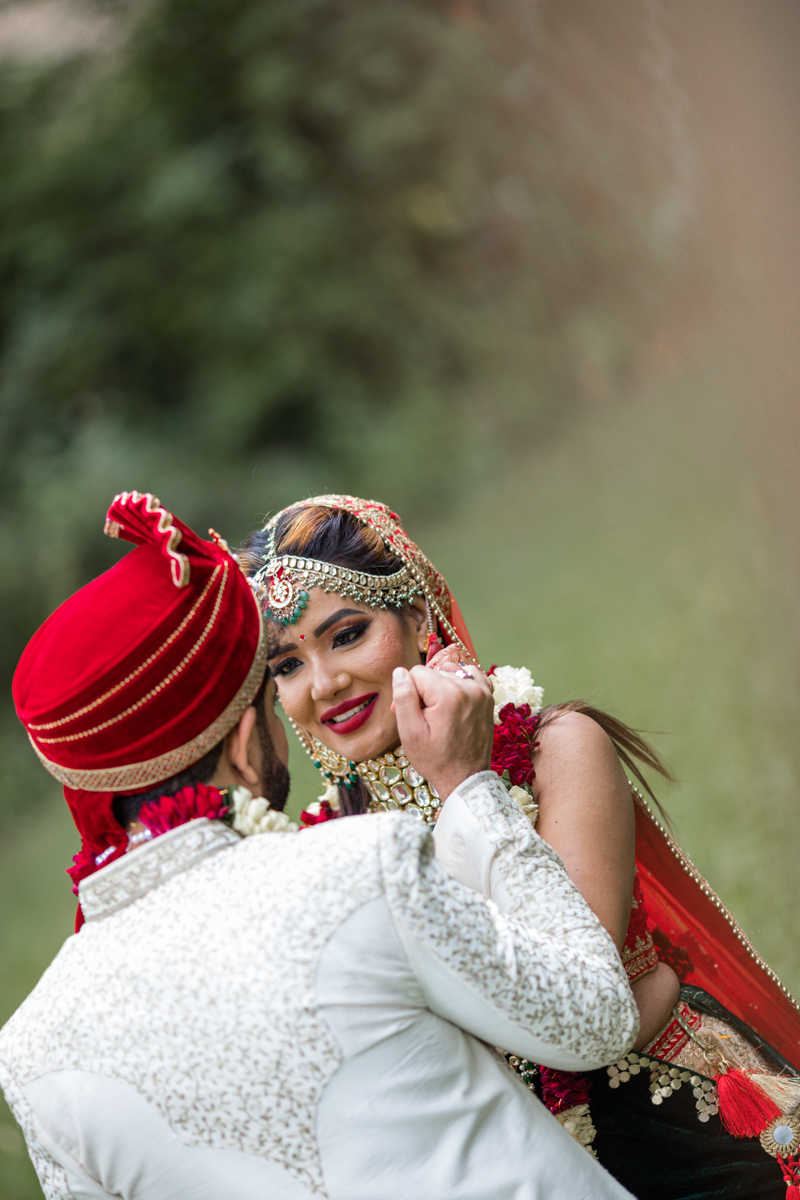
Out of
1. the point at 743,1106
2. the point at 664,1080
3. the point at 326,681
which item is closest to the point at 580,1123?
the point at 664,1080

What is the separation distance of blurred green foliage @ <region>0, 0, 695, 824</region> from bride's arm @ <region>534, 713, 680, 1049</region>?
11863mm

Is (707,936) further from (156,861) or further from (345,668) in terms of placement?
(156,861)

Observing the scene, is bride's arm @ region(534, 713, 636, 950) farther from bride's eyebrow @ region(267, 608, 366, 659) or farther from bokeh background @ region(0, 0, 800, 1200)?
bokeh background @ region(0, 0, 800, 1200)

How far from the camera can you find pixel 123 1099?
1.37 meters

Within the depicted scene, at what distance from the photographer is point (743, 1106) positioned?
6.93 feet

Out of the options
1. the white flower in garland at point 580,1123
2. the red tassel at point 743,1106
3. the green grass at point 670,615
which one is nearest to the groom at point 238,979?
the white flower in garland at point 580,1123

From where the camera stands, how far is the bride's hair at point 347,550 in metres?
2.54

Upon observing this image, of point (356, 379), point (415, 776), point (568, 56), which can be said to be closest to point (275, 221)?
point (356, 379)

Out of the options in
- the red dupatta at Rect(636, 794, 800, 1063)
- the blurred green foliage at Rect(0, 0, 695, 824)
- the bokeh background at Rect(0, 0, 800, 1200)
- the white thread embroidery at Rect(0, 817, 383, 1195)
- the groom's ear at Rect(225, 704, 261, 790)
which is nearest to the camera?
the white thread embroidery at Rect(0, 817, 383, 1195)

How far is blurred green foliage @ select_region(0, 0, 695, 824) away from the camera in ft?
47.8

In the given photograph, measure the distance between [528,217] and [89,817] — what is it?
15.3 m

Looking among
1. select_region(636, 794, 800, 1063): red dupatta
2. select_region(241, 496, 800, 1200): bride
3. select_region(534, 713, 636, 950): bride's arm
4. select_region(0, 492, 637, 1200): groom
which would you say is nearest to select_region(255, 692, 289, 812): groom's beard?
select_region(0, 492, 637, 1200): groom

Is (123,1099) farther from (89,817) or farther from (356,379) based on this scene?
(356,379)

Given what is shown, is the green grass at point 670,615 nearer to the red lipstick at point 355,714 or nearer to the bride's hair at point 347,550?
the bride's hair at point 347,550
